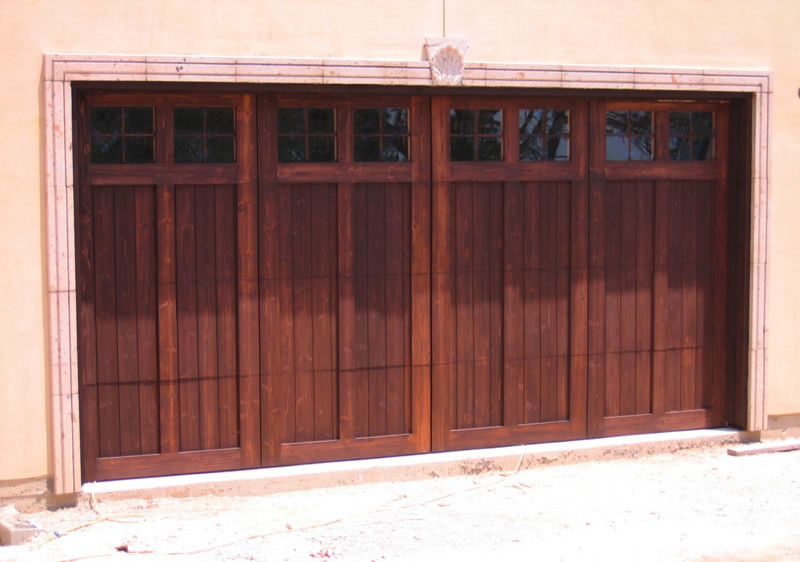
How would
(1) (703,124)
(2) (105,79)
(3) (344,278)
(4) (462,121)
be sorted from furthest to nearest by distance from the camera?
1. (1) (703,124)
2. (4) (462,121)
3. (3) (344,278)
4. (2) (105,79)

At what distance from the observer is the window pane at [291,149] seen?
6.75 m

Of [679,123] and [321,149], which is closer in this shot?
[321,149]

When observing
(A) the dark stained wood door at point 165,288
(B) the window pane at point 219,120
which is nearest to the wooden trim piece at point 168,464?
(A) the dark stained wood door at point 165,288

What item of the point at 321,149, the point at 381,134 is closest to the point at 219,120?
the point at 321,149

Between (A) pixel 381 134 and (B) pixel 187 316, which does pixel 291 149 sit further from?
(B) pixel 187 316

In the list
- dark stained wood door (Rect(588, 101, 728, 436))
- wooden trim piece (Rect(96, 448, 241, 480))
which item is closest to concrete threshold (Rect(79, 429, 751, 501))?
wooden trim piece (Rect(96, 448, 241, 480))

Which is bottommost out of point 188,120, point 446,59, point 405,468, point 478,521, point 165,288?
point 478,521

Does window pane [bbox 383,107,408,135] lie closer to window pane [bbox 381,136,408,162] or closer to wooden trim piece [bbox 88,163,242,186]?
window pane [bbox 381,136,408,162]

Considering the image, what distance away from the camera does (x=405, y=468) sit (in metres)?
6.98

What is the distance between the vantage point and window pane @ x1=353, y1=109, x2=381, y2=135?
6891 mm

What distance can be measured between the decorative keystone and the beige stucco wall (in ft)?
0.36

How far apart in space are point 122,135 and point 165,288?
3.39 feet

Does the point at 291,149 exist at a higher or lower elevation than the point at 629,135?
lower

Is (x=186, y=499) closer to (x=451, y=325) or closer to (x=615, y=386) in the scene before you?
(x=451, y=325)
